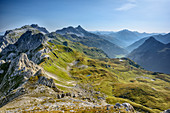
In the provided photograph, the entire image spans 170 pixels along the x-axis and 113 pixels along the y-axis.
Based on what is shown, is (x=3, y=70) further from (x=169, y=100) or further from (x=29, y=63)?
(x=169, y=100)

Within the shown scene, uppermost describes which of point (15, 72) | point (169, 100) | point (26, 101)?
point (15, 72)

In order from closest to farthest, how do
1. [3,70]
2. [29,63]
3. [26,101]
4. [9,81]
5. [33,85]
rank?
[26,101] → [33,85] → [9,81] → [29,63] → [3,70]

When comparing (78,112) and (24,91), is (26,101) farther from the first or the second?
(78,112)

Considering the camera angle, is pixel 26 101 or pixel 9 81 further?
pixel 9 81

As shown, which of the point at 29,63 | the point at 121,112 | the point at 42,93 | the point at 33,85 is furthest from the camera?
the point at 29,63

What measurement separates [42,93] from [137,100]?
18211 centimetres

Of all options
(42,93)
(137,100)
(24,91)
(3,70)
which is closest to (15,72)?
(3,70)

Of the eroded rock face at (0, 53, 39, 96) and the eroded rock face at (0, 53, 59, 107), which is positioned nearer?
the eroded rock face at (0, 53, 59, 107)

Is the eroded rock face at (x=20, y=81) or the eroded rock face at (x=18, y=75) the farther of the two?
the eroded rock face at (x=18, y=75)

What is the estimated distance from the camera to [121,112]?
30.6 meters

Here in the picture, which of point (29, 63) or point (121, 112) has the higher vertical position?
point (29, 63)

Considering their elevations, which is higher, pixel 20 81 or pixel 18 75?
pixel 18 75

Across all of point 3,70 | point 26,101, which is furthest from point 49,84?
point 3,70

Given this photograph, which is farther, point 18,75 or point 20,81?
point 18,75
